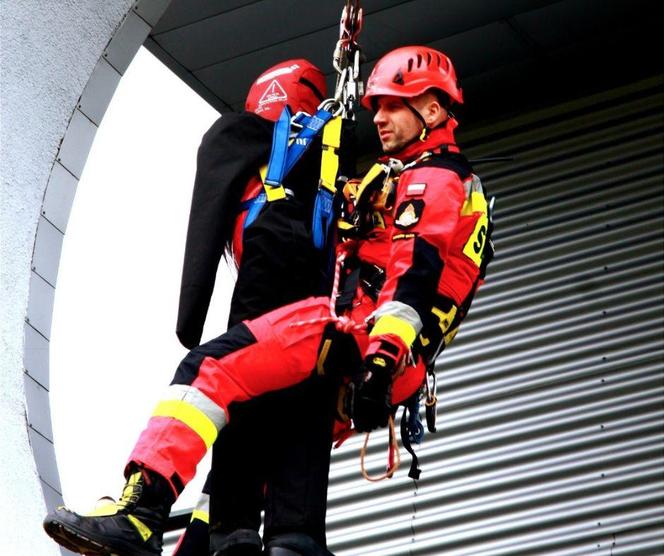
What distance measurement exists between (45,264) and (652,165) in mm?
4251

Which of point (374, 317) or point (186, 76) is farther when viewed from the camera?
point (186, 76)

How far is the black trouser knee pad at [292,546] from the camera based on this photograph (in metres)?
5.53

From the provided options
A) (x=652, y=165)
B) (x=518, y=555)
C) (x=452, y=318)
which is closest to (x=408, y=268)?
(x=452, y=318)

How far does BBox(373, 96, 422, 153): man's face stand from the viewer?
6109 mm

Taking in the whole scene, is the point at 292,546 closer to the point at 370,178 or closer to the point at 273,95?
the point at 370,178

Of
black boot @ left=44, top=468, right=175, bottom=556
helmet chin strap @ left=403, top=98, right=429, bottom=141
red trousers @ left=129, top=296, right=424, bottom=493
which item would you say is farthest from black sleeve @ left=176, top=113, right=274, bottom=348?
black boot @ left=44, top=468, right=175, bottom=556


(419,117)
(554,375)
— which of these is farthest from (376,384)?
(554,375)

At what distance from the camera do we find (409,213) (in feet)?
18.6

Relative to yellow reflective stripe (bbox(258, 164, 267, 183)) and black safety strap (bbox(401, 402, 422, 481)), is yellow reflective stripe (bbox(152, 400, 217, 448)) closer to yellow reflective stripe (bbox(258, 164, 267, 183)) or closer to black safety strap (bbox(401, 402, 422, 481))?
black safety strap (bbox(401, 402, 422, 481))

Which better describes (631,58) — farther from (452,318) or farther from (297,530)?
(297,530)

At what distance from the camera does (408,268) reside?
5594 mm

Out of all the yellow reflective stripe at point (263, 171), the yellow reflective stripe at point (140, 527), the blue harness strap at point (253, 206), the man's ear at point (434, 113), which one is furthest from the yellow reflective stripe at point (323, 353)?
the man's ear at point (434, 113)

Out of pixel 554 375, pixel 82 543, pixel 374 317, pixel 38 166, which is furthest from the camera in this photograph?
pixel 554 375

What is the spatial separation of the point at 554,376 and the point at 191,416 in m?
4.16
